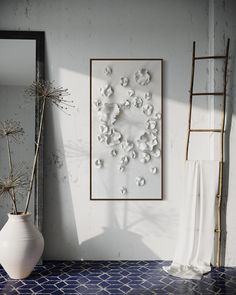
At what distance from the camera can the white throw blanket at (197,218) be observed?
3.51 m

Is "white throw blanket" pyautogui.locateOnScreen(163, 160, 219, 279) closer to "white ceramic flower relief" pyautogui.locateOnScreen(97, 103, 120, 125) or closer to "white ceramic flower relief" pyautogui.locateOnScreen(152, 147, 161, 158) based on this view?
"white ceramic flower relief" pyautogui.locateOnScreen(152, 147, 161, 158)

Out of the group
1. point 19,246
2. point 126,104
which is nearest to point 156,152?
point 126,104

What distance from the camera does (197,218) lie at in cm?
356

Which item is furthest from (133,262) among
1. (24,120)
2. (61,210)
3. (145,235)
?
(24,120)

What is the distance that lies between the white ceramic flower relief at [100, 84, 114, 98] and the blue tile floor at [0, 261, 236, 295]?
1.78 meters

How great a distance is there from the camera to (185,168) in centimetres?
367

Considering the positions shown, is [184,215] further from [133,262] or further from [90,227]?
[90,227]

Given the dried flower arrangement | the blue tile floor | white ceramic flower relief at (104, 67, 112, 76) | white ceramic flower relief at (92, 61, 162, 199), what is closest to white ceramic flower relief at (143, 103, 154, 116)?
white ceramic flower relief at (92, 61, 162, 199)

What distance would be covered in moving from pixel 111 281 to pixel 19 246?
0.88 metres

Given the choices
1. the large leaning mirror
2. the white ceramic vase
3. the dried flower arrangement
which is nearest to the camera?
the white ceramic vase

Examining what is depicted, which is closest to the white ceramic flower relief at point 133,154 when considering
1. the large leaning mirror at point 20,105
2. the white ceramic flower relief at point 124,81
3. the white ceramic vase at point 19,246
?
the white ceramic flower relief at point 124,81

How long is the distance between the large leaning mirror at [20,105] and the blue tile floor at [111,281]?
65 cm

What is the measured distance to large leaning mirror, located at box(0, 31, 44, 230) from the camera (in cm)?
365

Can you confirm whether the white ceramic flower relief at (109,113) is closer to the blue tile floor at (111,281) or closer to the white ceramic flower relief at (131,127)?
the white ceramic flower relief at (131,127)
